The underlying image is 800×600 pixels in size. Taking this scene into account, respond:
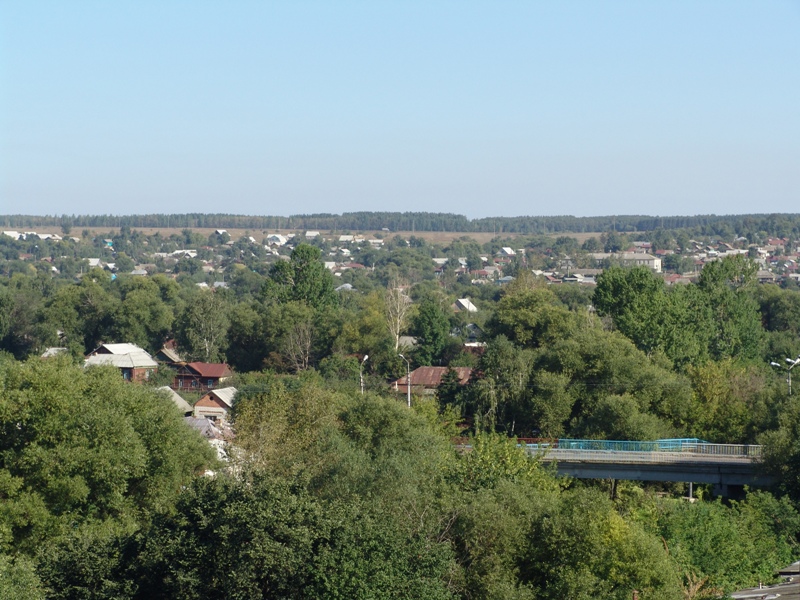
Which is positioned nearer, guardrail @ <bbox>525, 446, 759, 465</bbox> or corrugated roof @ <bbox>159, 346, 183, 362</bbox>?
guardrail @ <bbox>525, 446, 759, 465</bbox>

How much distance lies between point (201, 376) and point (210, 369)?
60cm

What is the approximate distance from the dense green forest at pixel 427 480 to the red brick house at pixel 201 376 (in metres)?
2.21

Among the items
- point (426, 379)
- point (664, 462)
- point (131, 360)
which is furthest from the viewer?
point (131, 360)

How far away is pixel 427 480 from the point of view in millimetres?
19219

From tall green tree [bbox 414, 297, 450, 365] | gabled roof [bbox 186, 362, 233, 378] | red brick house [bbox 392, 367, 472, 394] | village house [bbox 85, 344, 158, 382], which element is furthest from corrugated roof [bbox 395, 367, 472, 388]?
village house [bbox 85, 344, 158, 382]

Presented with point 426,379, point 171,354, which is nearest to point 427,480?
point 426,379

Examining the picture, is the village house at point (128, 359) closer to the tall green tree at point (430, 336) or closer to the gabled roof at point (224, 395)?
the gabled roof at point (224, 395)

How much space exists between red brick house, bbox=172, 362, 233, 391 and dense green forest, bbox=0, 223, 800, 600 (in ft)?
7.26

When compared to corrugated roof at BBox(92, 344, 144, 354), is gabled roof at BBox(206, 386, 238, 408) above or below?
below

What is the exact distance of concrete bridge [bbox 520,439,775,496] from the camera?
27984 mm

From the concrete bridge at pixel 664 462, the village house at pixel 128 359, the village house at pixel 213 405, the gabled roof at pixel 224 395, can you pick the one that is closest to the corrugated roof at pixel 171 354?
the village house at pixel 128 359

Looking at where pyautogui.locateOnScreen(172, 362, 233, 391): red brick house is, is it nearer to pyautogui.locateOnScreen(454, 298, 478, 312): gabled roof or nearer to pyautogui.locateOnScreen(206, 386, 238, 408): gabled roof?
pyautogui.locateOnScreen(206, 386, 238, 408): gabled roof

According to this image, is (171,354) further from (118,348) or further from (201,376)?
(201,376)

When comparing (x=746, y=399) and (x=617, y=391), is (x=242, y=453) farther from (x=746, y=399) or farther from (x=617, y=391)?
(x=746, y=399)
